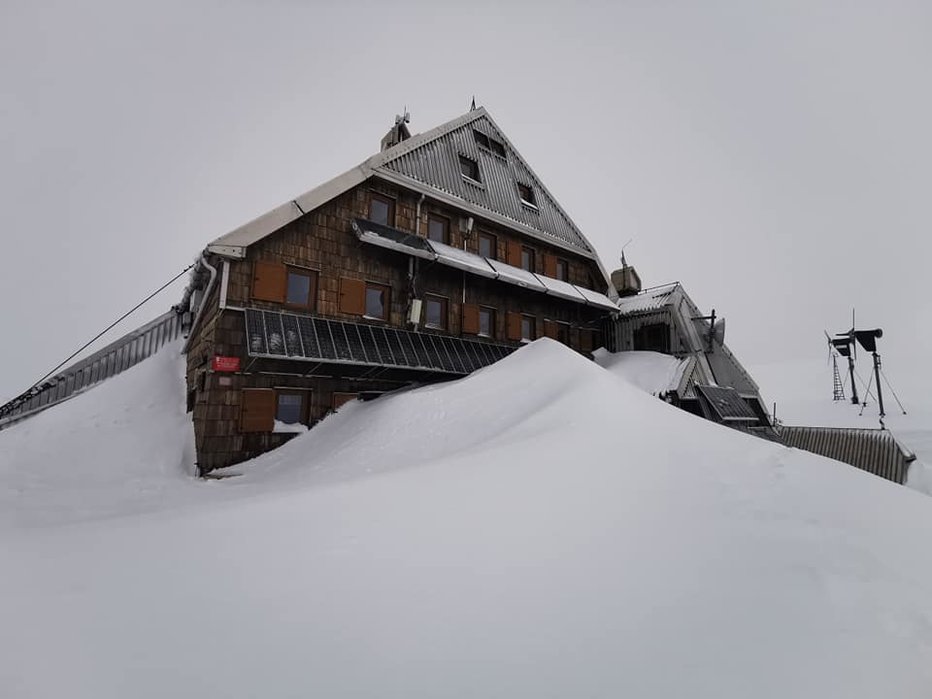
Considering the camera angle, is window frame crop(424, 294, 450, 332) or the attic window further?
the attic window

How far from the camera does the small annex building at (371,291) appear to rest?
11930 millimetres

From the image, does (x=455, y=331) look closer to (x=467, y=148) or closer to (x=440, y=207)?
(x=440, y=207)

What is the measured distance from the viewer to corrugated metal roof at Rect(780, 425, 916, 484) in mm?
19203

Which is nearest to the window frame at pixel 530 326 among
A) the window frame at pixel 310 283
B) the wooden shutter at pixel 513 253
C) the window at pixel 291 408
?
the wooden shutter at pixel 513 253

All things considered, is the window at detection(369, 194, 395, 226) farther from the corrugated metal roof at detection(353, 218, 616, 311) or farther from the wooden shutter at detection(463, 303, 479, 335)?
the wooden shutter at detection(463, 303, 479, 335)

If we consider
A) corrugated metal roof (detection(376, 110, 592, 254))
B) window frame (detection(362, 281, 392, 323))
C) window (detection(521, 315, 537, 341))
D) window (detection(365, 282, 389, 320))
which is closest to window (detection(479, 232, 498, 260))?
corrugated metal roof (detection(376, 110, 592, 254))

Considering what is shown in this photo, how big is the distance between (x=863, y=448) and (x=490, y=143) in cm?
2395

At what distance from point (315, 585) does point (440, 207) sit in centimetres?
1574

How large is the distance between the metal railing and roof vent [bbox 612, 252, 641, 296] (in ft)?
80.1

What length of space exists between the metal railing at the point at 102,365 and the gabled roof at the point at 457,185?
999cm

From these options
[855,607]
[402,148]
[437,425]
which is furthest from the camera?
[402,148]

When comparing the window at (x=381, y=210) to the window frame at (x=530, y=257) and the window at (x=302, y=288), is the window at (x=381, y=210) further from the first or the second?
the window frame at (x=530, y=257)

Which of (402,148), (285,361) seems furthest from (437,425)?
(402,148)

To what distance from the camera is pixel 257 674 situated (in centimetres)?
250
